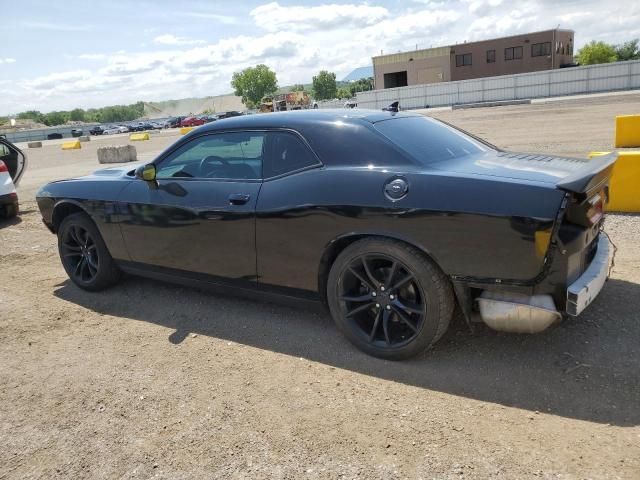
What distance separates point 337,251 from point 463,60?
72157 millimetres

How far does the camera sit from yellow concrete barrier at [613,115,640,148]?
1141 centimetres

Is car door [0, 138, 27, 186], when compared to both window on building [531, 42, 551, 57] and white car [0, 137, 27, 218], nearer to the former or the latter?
white car [0, 137, 27, 218]

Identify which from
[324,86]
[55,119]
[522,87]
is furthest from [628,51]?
[55,119]

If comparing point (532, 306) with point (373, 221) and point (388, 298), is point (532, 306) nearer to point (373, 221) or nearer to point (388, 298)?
point (388, 298)

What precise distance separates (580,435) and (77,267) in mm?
4447

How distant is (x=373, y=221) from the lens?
3104 mm

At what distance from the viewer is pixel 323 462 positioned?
245cm

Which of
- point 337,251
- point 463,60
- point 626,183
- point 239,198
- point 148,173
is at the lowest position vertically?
point 626,183

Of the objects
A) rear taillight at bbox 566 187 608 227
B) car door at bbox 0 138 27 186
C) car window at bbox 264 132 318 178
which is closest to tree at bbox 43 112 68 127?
car door at bbox 0 138 27 186

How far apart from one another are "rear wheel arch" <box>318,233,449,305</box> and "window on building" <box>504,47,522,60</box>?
69.9 m

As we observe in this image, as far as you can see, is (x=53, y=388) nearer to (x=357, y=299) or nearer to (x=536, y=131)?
(x=357, y=299)

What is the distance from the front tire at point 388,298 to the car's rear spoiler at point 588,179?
0.84 metres

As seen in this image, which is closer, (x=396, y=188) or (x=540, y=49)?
(x=396, y=188)

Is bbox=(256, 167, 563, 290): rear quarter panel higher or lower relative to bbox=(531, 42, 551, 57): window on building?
lower
